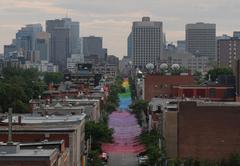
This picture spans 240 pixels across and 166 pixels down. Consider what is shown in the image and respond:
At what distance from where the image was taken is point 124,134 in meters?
104

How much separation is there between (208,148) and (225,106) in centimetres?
365

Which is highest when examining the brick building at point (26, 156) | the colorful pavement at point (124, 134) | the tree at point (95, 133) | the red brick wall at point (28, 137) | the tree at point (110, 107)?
the brick building at point (26, 156)

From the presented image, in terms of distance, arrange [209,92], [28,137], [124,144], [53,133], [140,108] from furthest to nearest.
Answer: [140,108] < [209,92] < [124,144] < [53,133] < [28,137]

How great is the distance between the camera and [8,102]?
379ft

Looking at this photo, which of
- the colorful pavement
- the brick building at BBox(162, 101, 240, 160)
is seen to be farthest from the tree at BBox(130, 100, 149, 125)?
the brick building at BBox(162, 101, 240, 160)

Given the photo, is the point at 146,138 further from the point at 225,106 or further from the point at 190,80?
the point at 190,80

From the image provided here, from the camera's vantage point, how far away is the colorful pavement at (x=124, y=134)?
84.4 meters

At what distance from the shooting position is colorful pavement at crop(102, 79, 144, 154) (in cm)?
8438

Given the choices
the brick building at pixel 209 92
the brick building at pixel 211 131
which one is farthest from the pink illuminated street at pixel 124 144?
the brick building at pixel 209 92

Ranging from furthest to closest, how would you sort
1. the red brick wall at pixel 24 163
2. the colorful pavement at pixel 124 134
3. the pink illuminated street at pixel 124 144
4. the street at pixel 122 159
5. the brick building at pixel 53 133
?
1. the colorful pavement at pixel 124 134
2. the pink illuminated street at pixel 124 144
3. the street at pixel 122 159
4. the brick building at pixel 53 133
5. the red brick wall at pixel 24 163

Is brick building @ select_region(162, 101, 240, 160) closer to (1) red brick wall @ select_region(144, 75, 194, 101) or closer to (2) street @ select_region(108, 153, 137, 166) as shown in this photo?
(2) street @ select_region(108, 153, 137, 166)

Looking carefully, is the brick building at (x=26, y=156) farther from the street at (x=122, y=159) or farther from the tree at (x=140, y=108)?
the tree at (x=140, y=108)

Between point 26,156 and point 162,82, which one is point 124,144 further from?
point 26,156

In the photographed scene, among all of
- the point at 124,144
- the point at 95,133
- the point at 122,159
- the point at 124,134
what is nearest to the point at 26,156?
the point at 122,159
